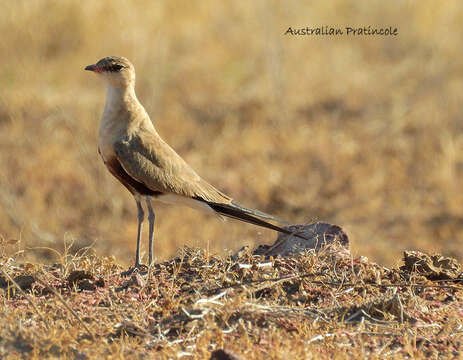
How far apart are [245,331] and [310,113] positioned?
8977mm

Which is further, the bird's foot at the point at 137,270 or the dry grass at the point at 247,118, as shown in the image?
the dry grass at the point at 247,118

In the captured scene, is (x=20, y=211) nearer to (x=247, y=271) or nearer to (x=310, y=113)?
(x=310, y=113)

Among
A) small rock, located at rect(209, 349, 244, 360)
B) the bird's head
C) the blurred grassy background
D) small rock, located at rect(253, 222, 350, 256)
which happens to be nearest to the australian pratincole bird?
the bird's head

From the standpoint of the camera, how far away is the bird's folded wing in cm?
457

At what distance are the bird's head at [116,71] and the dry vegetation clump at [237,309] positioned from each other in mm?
1119

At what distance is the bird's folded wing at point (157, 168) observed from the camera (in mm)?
4570

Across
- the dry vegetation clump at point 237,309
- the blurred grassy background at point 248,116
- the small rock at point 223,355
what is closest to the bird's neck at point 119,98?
the dry vegetation clump at point 237,309

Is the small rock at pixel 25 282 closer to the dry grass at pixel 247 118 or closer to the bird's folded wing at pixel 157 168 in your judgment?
the bird's folded wing at pixel 157 168

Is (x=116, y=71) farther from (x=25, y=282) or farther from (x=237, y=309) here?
(x=237, y=309)

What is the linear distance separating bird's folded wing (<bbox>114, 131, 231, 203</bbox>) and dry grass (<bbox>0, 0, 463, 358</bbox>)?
360 cm

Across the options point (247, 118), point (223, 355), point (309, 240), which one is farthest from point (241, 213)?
point (247, 118)

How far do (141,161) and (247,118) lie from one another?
765 cm

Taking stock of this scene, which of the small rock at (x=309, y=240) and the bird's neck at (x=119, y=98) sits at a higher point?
the bird's neck at (x=119, y=98)

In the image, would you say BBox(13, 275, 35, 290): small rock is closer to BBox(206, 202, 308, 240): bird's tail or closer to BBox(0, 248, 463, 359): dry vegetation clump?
BBox(0, 248, 463, 359): dry vegetation clump
